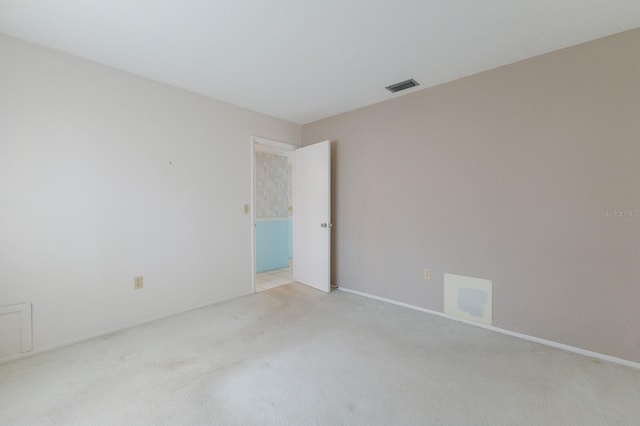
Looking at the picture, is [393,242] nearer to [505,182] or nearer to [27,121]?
[505,182]

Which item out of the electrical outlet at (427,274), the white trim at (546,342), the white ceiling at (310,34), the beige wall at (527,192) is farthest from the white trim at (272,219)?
the electrical outlet at (427,274)

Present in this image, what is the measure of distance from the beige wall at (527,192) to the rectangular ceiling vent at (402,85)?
0.22 meters

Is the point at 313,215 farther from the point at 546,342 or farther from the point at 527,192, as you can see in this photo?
the point at 546,342

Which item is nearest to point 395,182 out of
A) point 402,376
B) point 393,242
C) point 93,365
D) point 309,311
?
point 393,242

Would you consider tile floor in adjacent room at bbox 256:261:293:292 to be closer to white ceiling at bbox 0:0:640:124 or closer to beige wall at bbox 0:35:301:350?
beige wall at bbox 0:35:301:350

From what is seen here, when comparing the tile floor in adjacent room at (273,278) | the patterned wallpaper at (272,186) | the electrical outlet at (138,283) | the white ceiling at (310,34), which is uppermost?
the white ceiling at (310,34)

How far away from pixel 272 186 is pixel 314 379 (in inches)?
149

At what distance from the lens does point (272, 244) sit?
511 centimetres

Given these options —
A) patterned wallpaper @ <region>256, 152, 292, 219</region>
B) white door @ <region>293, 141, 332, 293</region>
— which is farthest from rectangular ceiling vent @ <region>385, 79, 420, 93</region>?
patterned wallpaper @ <region>256, 152, 292, 219</region>

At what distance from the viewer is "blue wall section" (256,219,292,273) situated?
4910 millimetres

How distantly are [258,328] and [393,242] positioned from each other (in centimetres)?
177

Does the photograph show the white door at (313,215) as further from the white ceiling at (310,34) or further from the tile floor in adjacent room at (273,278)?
the white ceiling at (310,34)

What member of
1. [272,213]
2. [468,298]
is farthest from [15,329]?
[468,298]

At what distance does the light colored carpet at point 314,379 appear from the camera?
4.93 ft
